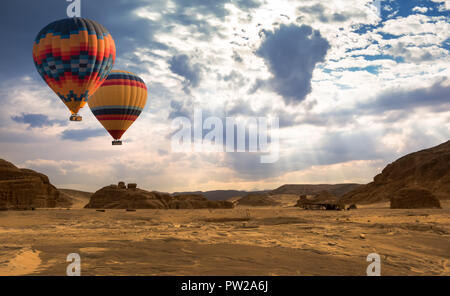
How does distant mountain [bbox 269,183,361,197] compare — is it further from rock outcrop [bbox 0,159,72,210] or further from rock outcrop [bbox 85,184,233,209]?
rock outcrop [bbox 0,159,72,210]

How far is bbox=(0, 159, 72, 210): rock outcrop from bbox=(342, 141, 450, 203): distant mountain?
56.0m

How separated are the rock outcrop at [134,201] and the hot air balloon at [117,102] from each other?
1273 cm

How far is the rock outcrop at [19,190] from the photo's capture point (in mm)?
33750

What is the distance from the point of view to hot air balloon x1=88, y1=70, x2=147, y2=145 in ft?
114

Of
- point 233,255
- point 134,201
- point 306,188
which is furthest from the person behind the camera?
point 306,188

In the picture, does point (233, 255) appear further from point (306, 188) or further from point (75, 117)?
point (306, 188)

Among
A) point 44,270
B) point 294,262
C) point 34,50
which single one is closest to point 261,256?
point 294,262

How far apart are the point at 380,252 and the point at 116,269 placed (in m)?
7.07

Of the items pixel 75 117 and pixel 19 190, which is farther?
pixel 19 190

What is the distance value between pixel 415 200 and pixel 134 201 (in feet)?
107

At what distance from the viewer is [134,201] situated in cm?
4650

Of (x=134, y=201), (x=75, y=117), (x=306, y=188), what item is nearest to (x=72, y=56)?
(x=75, y=117)

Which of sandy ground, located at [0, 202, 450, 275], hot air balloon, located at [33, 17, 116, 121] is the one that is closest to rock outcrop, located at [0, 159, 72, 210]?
hot air balloon, located at [33, 17, 116, 121]
